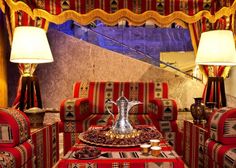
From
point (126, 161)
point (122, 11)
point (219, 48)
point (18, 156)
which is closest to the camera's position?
point (126, 161)

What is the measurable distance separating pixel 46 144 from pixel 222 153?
1497 mm

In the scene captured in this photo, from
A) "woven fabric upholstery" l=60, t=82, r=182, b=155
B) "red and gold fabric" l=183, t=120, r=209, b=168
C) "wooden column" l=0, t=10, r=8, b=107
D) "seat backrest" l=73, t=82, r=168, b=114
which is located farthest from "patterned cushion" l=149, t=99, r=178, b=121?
"wooden column" l=0, t=10, r=8, b=107

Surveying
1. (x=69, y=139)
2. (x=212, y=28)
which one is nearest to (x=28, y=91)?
(x=69, y=139)

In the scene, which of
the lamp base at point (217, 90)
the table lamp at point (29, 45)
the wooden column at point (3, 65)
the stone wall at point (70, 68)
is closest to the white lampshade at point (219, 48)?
the lamp base at point (217, 90)

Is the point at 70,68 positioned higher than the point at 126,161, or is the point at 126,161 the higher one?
the point at 70,68

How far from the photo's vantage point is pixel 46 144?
2.70 meters

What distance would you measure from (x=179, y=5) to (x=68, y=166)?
3265 mm

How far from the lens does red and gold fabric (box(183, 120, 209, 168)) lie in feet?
8.38

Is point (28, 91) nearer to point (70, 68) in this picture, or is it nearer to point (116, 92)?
point (116, 92)

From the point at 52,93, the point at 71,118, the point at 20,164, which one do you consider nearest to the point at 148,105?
the point at 71,118

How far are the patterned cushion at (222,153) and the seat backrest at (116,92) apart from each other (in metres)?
1.73

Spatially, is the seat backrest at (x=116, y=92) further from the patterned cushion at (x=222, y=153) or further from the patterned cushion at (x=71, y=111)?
the patterned cushion at (x=222, y=153)

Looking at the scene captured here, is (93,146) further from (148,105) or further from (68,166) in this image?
(148,105)

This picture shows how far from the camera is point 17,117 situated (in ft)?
6.76
